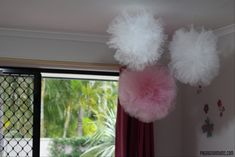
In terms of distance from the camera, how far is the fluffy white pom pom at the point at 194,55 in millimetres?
2387

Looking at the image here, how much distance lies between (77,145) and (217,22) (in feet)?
9.61

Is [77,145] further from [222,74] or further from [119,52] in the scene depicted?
[119,52]

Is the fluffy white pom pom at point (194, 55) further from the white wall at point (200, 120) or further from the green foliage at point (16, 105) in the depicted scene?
the green foliage at point (16, 105)

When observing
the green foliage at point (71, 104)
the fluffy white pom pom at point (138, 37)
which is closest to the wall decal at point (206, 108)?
the fluffy white pom pom at point (138, 37)

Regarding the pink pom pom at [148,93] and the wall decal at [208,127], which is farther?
the wall decal at [208,127]

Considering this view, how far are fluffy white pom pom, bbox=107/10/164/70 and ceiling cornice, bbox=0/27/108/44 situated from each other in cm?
104

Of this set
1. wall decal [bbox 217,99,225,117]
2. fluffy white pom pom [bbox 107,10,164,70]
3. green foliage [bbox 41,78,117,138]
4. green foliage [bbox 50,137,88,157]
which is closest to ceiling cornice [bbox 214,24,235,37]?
wall decal [bbox 217,99,225,117]

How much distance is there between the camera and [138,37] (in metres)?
2.23

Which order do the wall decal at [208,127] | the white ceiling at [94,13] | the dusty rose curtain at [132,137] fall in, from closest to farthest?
the white ceiling at [94,13] < the dusty rose curtain at [132,137] < the wall decal at [208,127]

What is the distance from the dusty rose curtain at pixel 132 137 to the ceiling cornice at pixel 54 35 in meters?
0.63

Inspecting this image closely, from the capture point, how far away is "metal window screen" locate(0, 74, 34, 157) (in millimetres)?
3158

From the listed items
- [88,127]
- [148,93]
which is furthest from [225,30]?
[88,127]

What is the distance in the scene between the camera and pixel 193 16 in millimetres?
2889

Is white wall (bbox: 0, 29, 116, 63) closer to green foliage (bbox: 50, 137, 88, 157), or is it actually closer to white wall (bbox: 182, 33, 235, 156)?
white wall (bbox: 182, 33, 235, 156)
